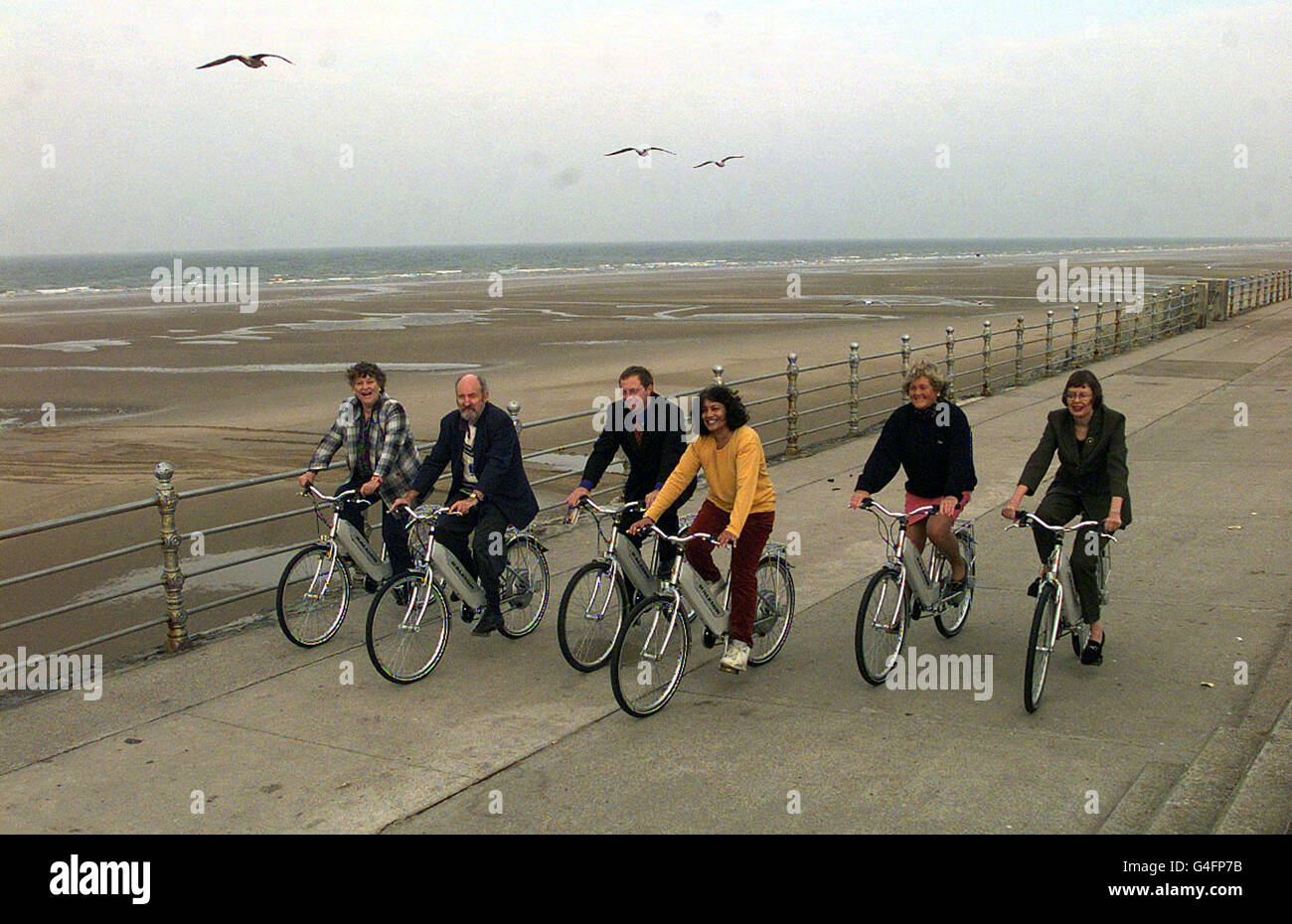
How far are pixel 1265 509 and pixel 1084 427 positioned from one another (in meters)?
4.99

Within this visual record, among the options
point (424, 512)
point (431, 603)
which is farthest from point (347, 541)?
point (431, 603)

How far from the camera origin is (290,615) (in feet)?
24.9

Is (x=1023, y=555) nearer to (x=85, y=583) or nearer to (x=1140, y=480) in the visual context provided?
(x=1140, y=480)

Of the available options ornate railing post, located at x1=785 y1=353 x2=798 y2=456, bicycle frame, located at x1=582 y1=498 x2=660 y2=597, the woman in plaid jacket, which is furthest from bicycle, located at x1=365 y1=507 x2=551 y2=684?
ornate railing post, located at x1=785 y1=353 x2=798 y2=456

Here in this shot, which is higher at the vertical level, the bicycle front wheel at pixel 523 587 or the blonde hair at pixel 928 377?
the blonde hair at pixel 928 377

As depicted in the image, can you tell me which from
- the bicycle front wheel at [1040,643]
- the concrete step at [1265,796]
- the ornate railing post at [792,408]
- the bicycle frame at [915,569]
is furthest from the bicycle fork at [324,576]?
the ornate railing post at [792,408]

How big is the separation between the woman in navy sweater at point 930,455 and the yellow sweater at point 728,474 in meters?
0.61

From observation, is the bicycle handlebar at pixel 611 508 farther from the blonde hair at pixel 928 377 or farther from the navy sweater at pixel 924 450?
the blonde hair at pixel 928 377

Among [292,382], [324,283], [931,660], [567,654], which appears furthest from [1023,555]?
[324,283]

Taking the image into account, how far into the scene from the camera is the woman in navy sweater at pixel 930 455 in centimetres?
716

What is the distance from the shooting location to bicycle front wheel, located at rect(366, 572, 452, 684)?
6.86 meters

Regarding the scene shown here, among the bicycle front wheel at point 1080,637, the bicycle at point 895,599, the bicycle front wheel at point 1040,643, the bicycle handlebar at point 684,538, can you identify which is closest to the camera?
the bicycle front wheel at point 1040,643

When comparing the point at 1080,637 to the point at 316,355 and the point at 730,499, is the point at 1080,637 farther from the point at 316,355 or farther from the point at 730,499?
the point at 316,355
